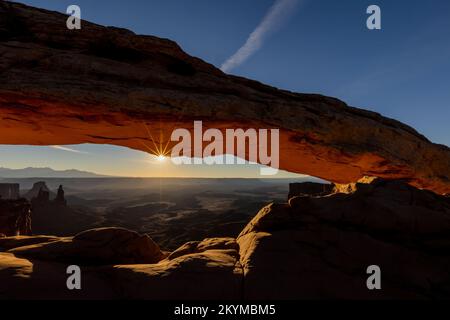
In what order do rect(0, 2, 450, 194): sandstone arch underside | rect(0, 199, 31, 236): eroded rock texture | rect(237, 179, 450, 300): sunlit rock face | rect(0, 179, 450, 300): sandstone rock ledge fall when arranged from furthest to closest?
1. rect(0, 199, 31, 236): eroded rock texture
2. rect(0, 2, 450, 194): sandstone arch underside
3. rect(237, 179, 450, 300): sunlit rock face
4. rect(0, 179, 450, 300): sandstone rock ledge

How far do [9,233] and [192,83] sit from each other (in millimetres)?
23232

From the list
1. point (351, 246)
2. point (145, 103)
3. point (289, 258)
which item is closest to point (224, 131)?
point (145, 103)

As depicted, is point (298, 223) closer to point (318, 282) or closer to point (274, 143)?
point (318, 282)

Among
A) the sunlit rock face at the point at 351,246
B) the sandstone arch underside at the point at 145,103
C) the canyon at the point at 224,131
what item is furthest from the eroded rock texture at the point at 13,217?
the sunlit rock face at the point at 351,246

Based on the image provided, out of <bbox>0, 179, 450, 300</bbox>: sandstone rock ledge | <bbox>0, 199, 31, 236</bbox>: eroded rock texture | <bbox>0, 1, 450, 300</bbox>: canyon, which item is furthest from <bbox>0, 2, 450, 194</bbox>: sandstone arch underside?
<bbox>0, 199, 31, 236</bbox>: eroded rock texture

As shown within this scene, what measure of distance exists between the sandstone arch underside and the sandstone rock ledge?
457 cm

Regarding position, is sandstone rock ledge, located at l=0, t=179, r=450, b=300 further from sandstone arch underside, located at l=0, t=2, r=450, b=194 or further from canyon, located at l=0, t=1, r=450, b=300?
sandstone arch underside, located at l=0, t=2, r=450, b=194

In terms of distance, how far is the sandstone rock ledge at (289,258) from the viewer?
6.88 metres

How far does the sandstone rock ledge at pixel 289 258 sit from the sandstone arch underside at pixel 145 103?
15.0 ft

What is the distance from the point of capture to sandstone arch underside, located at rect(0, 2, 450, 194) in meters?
10.9

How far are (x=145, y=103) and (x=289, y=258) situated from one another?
26.3 ft
